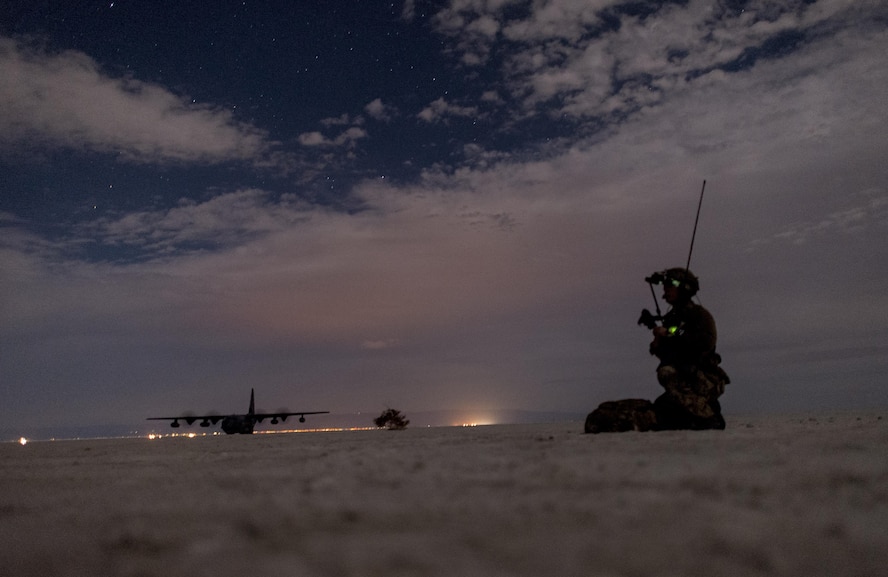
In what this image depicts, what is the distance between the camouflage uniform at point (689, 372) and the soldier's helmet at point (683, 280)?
0.26 m

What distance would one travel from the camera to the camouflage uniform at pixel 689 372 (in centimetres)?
784

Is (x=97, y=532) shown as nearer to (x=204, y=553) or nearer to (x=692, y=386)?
(x=204, y=553)

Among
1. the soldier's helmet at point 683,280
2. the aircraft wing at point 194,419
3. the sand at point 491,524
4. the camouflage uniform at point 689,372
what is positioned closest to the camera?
the sand at point 491,524

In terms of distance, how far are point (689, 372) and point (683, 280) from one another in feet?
4.97

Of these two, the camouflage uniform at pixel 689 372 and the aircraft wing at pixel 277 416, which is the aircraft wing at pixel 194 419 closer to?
the aircraft wing at pixel 277 416

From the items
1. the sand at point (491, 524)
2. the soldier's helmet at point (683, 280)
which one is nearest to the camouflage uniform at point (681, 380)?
the soldier's helmet at point (683, 280)

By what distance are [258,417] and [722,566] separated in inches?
1740

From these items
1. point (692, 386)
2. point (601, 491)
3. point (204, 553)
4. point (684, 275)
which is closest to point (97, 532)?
point (204, 553)

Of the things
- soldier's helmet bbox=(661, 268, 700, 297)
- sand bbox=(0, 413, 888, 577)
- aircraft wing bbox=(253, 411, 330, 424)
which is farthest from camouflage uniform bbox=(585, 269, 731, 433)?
aircraft wing bbox=(253, 411, 330, 424)

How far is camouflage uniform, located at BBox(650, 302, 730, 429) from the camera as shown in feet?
25.7

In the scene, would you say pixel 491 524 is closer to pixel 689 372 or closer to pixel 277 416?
pixel 689 372

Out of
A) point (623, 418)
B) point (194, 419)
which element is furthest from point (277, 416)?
point (623, 418)

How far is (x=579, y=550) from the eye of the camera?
135cm

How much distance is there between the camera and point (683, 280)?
877 centimetres
